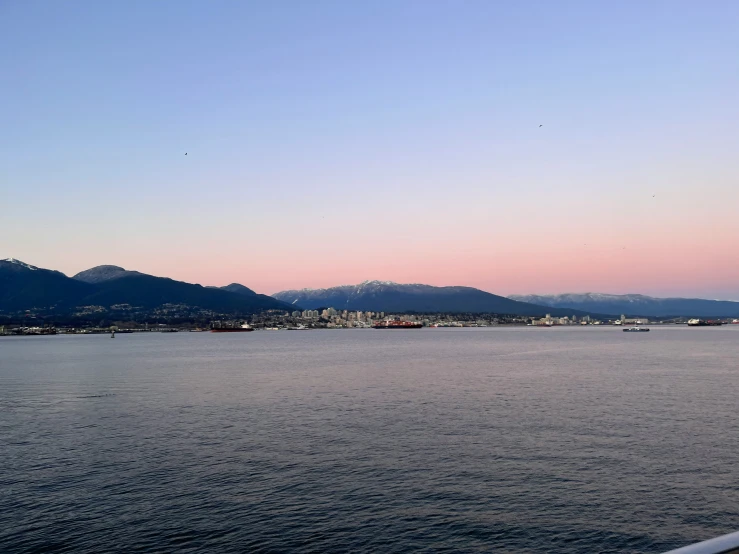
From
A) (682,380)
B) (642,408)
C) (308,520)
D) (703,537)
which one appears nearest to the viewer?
(703,537)

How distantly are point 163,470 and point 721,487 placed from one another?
3363cm

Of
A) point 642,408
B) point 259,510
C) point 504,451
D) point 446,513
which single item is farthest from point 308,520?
point 642,408

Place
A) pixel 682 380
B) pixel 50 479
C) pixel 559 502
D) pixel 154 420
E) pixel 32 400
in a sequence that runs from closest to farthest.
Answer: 1. pixel 559 502
2. pixel 50 479
3. pixel 154 420
4. pixel 32 400
5. pixel 682 380

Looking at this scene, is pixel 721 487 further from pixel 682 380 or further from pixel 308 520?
pixel 682 380

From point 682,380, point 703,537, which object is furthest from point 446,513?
point 682,380

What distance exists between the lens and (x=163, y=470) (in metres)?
37.4

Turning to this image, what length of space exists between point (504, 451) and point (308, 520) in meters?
17.9

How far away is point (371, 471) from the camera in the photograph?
36.6 metres

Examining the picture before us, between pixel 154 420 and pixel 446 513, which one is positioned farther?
pixel 154 420

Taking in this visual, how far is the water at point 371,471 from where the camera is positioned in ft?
88.3

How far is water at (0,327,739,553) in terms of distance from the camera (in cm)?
2691

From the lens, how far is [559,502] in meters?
30.6

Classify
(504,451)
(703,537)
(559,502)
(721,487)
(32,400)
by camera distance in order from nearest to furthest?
(703,537) → (559,502) → (721,487) → (504,451) → (32,400)

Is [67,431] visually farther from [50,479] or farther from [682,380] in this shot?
[682,380]
